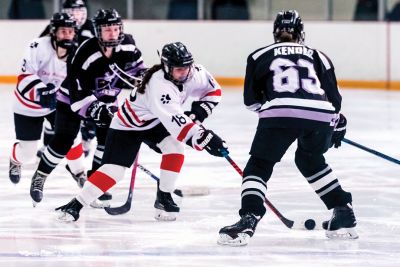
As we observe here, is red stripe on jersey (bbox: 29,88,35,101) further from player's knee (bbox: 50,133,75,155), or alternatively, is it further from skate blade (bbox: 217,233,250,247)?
skate blade (bbox: 217,233,250,247)

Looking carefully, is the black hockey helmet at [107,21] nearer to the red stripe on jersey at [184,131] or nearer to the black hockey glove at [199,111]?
the black hockey glove at [199,111]

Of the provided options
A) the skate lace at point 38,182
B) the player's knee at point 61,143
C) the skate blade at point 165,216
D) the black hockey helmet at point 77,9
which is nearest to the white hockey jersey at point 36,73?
the player's knee at point 61,143

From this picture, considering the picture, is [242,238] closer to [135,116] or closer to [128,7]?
[135,116]

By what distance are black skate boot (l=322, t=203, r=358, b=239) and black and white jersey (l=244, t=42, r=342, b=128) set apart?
0.34m

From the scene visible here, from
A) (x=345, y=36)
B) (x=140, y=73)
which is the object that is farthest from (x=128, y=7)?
(x=140, y=73)

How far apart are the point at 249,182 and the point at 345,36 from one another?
659 cm

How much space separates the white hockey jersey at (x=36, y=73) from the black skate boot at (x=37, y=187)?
48 cm

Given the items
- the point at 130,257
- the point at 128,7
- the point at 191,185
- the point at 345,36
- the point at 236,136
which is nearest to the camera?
the point at 130,257

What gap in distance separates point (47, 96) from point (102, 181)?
1.01 m

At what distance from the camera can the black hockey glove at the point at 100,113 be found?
192 inches

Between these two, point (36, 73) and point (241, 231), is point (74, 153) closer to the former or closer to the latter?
point (36, 73)

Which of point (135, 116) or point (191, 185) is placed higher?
point (135, 116)

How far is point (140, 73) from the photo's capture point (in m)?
5.11

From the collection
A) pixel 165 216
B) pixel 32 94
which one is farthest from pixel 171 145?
pixel 32 94
